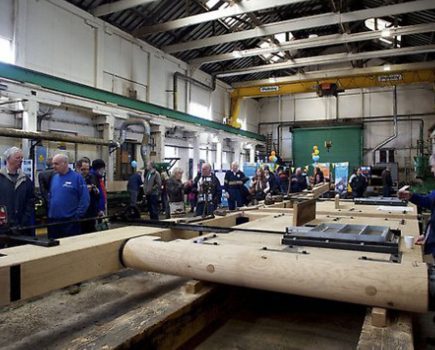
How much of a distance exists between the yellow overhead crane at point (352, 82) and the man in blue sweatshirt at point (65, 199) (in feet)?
35.1

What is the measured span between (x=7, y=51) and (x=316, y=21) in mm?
7159

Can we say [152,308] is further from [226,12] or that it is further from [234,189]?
[226,12]

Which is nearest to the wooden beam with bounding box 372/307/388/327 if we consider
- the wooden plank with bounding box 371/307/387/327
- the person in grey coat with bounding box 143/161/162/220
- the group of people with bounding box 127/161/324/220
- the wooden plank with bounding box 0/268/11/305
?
the wooden plank with bounding box 371/307/387/327

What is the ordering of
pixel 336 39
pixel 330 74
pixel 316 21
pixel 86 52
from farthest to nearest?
pixel 330 74
pixel 336 39
pixel 316 21
pixel 86 52

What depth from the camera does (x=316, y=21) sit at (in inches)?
377

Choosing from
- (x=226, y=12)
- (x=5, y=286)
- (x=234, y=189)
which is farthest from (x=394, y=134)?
(x=5, y=286)

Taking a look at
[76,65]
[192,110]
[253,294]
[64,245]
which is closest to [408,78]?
[192,110]

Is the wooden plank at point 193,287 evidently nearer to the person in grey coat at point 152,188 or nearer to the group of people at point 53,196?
the group of people at point 53,196

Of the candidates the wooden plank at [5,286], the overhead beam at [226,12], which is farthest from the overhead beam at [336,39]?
the wooden plank at [5,286]

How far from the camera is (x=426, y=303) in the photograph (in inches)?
47.4

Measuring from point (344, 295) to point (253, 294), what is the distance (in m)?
1.15

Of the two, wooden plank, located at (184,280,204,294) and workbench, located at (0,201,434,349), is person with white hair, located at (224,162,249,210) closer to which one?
workbench, located at (0,201,434,349)

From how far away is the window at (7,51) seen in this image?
7.27 metres

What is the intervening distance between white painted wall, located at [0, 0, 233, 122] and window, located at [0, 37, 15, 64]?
95mm
